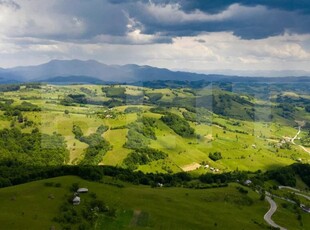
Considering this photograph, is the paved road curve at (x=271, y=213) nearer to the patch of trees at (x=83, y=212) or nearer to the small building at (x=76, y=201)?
the patch of trees at (x=83, y=212)

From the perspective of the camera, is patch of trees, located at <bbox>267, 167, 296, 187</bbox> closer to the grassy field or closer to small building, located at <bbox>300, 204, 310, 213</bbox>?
small building, located at <bbox>300, 204, 310, 213</bbox>

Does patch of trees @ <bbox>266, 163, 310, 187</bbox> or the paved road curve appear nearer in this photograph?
the paved road curve

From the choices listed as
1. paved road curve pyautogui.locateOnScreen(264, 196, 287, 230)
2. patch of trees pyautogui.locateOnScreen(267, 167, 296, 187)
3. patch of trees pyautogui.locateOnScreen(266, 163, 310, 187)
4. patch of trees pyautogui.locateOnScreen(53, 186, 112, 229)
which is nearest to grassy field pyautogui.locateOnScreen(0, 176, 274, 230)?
patch of trees pyautogui.locateOnScreen(53, 186, 112, 229)

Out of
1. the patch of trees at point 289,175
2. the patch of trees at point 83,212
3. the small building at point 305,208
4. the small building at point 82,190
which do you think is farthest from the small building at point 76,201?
the patch of trees at point 289,175

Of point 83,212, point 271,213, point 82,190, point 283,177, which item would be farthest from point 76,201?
point 283,177

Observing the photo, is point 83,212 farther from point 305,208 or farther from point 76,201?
point 305,208

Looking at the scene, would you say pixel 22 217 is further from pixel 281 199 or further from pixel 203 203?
pixel 281 199

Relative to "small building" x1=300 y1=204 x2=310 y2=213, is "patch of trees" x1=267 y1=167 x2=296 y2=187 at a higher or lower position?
lower

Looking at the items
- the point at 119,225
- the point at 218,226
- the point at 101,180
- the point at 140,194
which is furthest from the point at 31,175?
the point at 218,226
